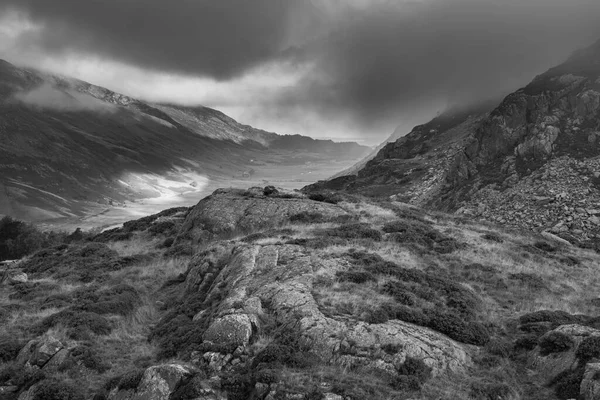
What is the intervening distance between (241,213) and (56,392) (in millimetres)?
26699

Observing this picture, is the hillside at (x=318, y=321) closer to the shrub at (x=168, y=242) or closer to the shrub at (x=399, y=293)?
the shrub at (x=399, y=293)

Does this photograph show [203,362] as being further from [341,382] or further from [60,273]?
[60,273]

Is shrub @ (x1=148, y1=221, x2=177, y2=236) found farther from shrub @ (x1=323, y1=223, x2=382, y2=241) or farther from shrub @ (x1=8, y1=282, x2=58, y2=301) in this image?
shrub @ (x1=323, y1=223, x2=382, y2=241)

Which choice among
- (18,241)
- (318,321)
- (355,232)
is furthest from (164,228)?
(18,241)

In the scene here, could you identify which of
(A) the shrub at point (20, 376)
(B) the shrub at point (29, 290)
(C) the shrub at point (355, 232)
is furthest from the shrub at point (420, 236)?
(B) the shrub at point (29, 290)

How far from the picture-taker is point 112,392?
13906 millimetres

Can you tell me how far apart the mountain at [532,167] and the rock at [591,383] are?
38.0 meters

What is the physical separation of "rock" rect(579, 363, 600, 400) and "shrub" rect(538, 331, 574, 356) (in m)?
2.20

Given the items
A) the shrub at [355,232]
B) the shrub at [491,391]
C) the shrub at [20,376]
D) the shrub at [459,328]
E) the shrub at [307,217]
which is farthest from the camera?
the shrub at [307,217]

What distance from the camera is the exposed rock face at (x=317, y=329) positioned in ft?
47.2

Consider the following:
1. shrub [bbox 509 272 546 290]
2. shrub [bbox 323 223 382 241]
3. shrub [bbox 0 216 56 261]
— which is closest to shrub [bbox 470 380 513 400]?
shrub [bbox 509 272 546 290]

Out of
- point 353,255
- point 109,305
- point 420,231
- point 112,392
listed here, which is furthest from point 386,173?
point 112,392

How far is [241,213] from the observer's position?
4041 centimetres

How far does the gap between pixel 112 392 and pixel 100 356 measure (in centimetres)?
406
